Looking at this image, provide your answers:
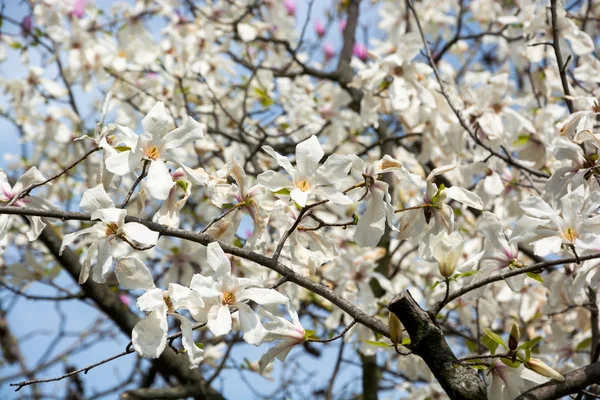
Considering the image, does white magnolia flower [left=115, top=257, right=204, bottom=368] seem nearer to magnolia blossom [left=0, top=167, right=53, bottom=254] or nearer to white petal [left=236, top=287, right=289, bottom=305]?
white petal [left=236, top=287, right=289, bottom=305]

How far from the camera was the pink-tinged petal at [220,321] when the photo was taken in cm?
101

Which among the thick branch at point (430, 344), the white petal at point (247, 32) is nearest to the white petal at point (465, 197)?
the thick branch at point (430, 344)

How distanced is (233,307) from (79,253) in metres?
2.03

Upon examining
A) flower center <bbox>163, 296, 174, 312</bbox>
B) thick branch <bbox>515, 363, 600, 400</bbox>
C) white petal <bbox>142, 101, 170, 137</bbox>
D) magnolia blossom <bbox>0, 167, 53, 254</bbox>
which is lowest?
thick branch <bbox>515, 363, 600, 400</bbox>

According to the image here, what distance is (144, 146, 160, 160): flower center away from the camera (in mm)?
1153

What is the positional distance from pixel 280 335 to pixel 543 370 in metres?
0.43

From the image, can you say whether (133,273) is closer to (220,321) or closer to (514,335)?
(220,321)

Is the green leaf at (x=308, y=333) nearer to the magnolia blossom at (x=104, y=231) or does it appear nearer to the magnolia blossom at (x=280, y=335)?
the magnolia blossom at (x=280, y=335)

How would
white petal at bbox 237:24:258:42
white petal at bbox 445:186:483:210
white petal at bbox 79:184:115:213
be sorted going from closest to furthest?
white petal at bbox 79:184:115:213
white petal at bbox 445:186:483:210
white petal at bbox 237:24:258:42

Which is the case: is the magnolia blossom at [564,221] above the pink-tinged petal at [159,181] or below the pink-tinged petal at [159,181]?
below

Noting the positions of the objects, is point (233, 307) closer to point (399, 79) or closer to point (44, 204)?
point (44, 204)

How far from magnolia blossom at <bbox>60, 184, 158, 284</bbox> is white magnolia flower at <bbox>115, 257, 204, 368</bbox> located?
0.04m

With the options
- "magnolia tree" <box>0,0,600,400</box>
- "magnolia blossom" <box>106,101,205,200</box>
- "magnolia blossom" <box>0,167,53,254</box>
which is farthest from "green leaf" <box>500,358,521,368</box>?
"magnolia blossom" <box>0,167,53,254</box>

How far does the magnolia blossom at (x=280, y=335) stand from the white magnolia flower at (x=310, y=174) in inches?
8.1
